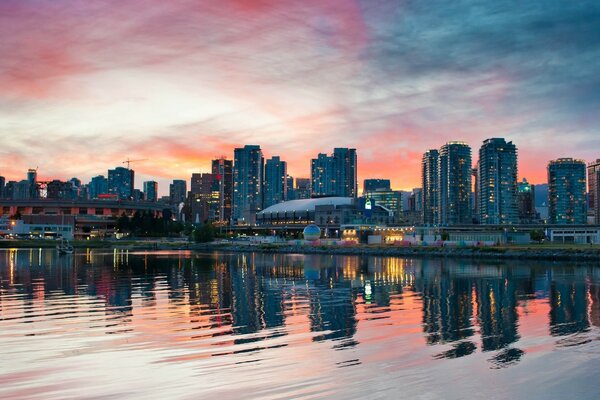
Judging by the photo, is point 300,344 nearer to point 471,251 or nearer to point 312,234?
point 471,251

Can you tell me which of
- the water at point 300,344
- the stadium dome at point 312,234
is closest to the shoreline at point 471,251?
the stadium dome at point 312,234

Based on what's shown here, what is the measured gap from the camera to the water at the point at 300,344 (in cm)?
1756

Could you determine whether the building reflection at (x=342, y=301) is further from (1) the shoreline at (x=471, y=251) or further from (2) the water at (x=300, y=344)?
(1) the shoreline at (x=471, y=251)

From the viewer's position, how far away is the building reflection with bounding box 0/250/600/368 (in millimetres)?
26875

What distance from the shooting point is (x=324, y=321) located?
3075cm

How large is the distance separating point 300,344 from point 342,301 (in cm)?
1646

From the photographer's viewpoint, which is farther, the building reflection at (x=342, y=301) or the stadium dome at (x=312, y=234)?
the stadium dome at (x=312, y=234)

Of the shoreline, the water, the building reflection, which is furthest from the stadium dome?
the water

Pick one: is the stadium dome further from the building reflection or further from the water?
the water

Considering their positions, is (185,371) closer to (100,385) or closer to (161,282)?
(100,385)

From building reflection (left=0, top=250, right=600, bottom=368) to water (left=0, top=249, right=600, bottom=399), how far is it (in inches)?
5.9

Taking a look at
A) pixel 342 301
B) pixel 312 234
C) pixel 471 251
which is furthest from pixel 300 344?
pixel 312 234

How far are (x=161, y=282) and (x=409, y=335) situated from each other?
121 feet

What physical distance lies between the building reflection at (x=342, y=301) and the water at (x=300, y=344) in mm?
151
